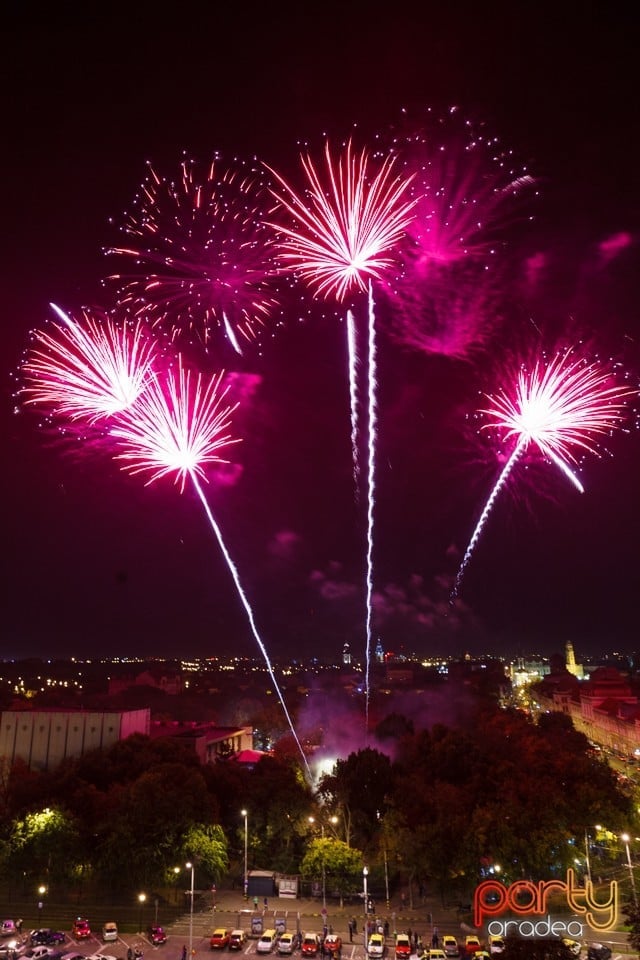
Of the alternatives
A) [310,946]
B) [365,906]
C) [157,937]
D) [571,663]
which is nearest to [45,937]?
[157,937]

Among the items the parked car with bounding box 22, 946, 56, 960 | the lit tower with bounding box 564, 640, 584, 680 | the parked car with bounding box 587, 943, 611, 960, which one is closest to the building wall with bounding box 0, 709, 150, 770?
the parked car with bounding box 22, 946, 56, 960

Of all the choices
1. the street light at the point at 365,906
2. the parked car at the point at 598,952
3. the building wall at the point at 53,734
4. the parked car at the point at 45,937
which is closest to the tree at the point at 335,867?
the street light at the point at 365,906

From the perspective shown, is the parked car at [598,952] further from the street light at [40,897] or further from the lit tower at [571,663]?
the lit tower at [571,663]

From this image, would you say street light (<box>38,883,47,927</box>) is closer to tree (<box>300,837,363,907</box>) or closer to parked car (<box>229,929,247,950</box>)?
parked car (<box>229,929,247,950</box>)

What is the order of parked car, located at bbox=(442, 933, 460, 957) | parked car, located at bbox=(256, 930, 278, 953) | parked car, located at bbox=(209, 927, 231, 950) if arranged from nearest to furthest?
parked car, located at bbox=(442, 933, 460, 957) < parked car, located at bbox=(256, 930, 278, 953) < parked car, located at bbox=(209, 927, 231, 950)

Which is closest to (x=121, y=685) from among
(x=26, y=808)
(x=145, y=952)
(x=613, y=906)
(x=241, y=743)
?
(x=241, y=743)

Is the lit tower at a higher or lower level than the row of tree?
higher
